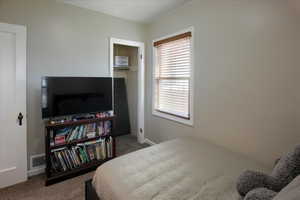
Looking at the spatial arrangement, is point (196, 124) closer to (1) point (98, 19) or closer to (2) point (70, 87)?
(2) point (70, 87)

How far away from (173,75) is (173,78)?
6 centimetres

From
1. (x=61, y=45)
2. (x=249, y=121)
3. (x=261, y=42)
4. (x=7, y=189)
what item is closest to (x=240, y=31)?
(x=261, y=42)

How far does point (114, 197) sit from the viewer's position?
46.6 inches

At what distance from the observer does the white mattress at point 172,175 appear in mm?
1148

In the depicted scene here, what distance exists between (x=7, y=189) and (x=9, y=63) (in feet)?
5.32

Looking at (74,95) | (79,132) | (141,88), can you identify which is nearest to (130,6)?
(141,88)

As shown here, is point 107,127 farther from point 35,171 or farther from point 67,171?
point 35,171

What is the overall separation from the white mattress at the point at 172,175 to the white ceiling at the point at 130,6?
2.21 meters

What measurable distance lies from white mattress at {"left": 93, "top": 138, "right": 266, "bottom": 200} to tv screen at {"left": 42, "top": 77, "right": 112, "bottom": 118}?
121 cm

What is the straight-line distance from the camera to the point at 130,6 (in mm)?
2678

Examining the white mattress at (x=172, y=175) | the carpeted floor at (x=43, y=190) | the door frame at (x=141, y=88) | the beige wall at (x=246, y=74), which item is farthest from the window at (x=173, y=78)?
the carpeted floor at (x=43, y=190)

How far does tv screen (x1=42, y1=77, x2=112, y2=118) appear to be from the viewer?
223 cm

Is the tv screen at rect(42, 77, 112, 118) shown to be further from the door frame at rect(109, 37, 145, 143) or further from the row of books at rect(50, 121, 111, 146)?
the door frame at rect(109, 37, 145, 143)

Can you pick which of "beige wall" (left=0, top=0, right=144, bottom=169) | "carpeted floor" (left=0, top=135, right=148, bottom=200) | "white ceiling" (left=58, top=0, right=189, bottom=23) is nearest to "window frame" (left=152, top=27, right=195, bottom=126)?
"white ceiling" (left=58, top=0, right=189, bottom=23)
